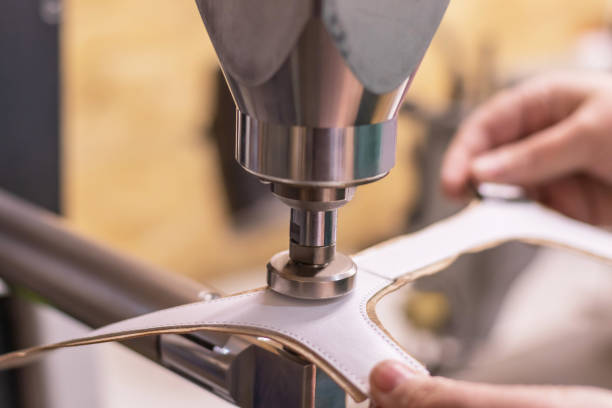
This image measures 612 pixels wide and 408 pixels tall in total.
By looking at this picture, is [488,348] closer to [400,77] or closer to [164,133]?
[164,133]

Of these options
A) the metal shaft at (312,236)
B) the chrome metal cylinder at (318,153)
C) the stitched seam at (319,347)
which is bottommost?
the stitched seam at (319,347)

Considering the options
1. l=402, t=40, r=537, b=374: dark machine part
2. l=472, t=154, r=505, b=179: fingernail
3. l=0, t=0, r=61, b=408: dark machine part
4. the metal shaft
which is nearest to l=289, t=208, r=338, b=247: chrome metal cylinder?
the metal shaft

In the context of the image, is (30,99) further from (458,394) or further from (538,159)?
(458,394)

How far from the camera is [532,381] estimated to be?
112cm

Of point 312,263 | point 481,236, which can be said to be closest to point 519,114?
point 481,236

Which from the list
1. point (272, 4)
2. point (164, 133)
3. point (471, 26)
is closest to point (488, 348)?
point (164, 133)

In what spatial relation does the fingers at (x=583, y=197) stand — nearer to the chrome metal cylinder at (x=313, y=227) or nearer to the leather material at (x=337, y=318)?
the leather material at (x=337, y=318)

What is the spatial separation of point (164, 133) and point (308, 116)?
1.64m

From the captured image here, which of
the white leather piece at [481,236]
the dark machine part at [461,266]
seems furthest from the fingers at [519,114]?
the dark machine part at [461,266]

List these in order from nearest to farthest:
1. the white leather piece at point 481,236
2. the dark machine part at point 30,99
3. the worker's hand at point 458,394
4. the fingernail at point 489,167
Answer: the worker's hand at point 458,394
the white leather piece at point 481,236
the fingernail at point 489,167
the dark machine part at point 30,99

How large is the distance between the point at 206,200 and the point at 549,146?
1.47 metres

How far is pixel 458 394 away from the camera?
292 millimetres

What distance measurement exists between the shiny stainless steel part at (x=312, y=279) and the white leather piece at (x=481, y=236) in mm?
48

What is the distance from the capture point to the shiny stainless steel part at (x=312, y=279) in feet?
1.22
